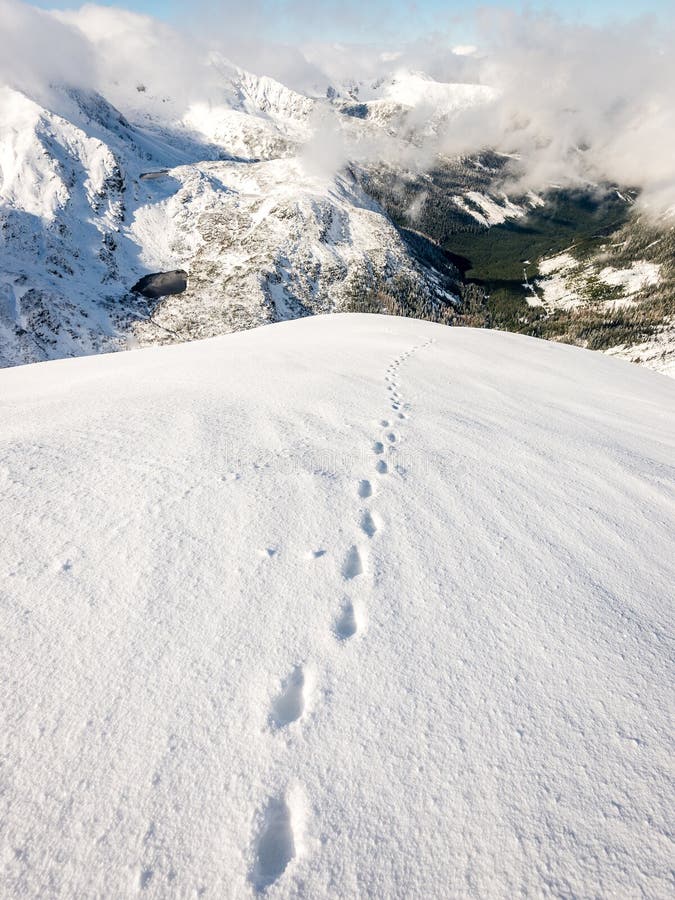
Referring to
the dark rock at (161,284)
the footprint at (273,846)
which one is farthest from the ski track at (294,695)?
the dark rock at (161,284)

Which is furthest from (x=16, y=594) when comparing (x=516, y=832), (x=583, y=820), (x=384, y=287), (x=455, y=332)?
(x=384, y=287)

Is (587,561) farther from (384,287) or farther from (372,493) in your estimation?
(384,287)

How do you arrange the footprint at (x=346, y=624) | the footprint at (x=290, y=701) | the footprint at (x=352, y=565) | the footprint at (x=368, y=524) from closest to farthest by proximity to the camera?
the footprint at (x=290, y=701), the footprint at (x=346, y=624), the footprint at (x=352, y=565), the footprint at (x=368, y=524)

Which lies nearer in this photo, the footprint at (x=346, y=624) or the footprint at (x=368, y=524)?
the footprint at (x=346, y=624)

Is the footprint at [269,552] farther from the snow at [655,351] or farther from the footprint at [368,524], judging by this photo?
the snow at [655,351]

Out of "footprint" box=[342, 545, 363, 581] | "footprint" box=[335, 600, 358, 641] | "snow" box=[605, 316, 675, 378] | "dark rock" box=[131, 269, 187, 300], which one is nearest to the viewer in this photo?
"footprint" box=[335, 600, 358, 641]

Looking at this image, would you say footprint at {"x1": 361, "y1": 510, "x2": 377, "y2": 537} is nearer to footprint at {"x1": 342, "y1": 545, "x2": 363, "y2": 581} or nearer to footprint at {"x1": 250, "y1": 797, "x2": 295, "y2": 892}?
footprint at {"x1": 342, "y1": 545, "x2": 363, "y2": 581}

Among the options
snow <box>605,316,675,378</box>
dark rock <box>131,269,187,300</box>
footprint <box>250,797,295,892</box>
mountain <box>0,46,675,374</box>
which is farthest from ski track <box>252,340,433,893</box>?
snow <box>605,316,675,378</box>
